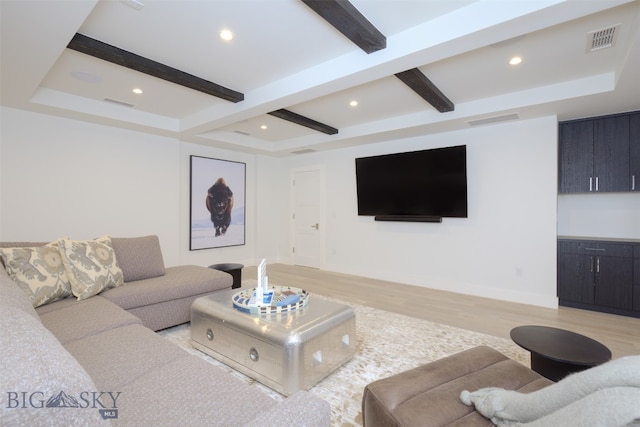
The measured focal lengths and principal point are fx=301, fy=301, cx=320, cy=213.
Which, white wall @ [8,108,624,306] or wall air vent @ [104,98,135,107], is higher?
wall air vent @ [104,98,135,107]

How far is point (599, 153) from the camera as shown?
12.4ft

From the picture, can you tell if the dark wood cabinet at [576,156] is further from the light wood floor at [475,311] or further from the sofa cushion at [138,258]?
the sofa cushion at [138,258]

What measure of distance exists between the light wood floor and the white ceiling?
8.00ft

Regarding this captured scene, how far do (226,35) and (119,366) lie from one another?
2428 millimetres

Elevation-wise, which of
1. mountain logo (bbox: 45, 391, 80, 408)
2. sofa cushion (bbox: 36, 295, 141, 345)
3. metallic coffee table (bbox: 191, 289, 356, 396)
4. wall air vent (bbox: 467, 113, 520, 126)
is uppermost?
wall air vent (bbox: 467, 113, 520, 126)

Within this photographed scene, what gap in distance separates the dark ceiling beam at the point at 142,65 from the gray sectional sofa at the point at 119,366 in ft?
5.70

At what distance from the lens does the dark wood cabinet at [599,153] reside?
3.60m

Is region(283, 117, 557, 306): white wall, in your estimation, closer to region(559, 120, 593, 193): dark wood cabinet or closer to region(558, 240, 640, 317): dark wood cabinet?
region(558, 240, 640, 317): dark wood cabinet

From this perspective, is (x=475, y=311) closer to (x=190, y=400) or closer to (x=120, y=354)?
(x=190, y=400)

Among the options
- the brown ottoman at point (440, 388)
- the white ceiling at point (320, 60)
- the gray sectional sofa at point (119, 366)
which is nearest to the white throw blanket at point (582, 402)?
the brown ottoman at point (440, 388)

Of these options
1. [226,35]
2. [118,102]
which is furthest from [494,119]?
[118,102]

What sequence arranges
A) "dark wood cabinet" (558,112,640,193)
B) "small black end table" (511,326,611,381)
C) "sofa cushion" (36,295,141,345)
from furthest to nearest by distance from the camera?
"dark wood cabinet" (558,112,640,193), "sofa cushion" (36,295,141,345), "small black end table" (511,326,611,381)

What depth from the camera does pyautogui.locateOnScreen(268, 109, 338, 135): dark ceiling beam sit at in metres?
4.13

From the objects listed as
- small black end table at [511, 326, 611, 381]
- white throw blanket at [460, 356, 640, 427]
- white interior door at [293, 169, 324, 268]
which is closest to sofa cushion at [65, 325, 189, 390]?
white throw blanket at [460, 356, 640, 427]
